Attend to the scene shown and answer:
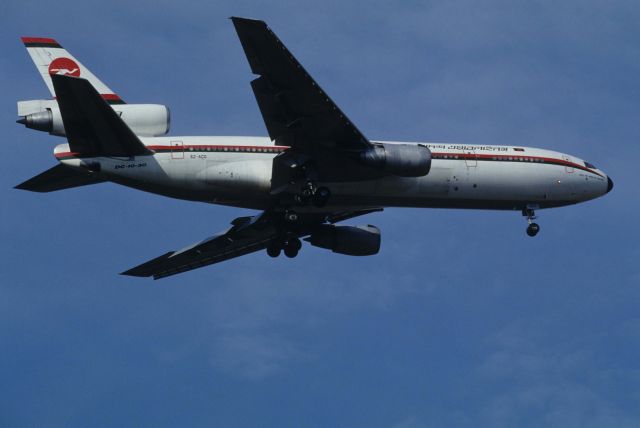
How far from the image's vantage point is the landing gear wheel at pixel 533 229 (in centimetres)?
5053

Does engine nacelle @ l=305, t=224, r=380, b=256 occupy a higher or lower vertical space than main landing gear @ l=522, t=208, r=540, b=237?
lower

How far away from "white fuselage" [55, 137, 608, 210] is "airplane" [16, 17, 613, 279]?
0.04 metres

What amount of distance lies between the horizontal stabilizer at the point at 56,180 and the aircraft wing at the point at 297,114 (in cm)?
636

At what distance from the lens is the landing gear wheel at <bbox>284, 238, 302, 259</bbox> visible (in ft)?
165

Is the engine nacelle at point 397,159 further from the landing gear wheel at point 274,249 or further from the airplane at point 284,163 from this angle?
the landing gear wheel at point 274,249

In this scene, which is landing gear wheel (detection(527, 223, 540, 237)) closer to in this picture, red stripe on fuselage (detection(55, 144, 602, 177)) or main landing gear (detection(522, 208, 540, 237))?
main landing gear (detection(522, 208, 540, 237))

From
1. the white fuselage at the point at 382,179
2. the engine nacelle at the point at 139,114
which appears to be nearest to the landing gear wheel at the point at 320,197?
the white fuselage at the point at 382,179

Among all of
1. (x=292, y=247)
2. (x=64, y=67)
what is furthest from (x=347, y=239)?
(x=64, y=67)

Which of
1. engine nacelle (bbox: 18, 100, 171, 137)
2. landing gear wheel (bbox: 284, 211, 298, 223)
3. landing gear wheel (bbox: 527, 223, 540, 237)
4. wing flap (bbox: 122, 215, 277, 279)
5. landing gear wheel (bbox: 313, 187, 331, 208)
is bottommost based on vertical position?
wing flap (bbox: 122, 215, 277, 279)

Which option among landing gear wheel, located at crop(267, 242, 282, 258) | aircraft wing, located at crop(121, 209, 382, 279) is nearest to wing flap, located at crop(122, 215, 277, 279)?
aircraft wing, located at crop(121, 209, 382, 279)

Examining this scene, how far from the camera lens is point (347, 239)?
51.9 metres

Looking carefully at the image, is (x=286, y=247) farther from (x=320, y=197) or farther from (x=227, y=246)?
(x=320, y=197)

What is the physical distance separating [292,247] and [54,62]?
10992 millimetres

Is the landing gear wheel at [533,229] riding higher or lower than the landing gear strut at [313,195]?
higher
